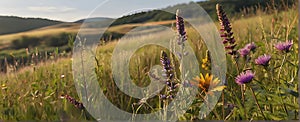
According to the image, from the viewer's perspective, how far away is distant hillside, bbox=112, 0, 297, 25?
1.27 meters

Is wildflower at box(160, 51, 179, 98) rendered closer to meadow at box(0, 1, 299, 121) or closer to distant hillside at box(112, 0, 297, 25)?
meadow at box(0, 1, 299, 121)

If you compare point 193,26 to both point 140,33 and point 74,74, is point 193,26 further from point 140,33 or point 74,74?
point 74,74

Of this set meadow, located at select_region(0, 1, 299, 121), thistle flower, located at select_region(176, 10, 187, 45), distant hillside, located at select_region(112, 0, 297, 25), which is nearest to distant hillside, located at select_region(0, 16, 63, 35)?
meadow, located at select_region(0, 1, 299, 121)

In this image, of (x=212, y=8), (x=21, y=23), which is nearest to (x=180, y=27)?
(x=212, y=8)

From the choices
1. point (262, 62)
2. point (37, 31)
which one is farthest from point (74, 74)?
point (262, 62)

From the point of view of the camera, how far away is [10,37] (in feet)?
5.03

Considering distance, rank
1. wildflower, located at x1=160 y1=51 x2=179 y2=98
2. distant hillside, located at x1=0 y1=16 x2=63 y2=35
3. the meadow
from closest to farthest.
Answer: wildflower, located at x1=160 y1=51 x2=179 y2=98, the meadow, distant hillside, located at x1=0 y1=16 x2=63 y2=35

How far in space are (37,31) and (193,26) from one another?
0.61 meters

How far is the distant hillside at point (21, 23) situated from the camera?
1.36 m

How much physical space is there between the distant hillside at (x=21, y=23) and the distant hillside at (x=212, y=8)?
0.89 ft

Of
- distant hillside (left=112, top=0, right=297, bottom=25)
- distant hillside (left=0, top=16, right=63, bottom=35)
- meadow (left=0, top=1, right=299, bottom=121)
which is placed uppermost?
distant hillside (left=112, top=0, right=297, bottom=25)

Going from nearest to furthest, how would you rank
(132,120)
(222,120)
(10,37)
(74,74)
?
(222,120)
(132,120)
(74,74)
(10,37)

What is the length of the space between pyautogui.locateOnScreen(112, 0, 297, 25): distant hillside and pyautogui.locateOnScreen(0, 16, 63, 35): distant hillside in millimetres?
270

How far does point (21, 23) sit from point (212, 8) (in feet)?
2.29
